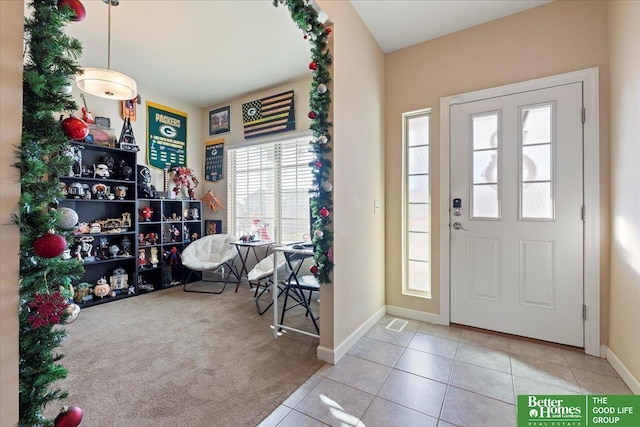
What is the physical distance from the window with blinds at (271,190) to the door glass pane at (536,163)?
2.40 metres

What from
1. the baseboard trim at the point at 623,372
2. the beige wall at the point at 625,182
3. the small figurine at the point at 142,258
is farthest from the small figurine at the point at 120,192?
the baseboard trim at the point at 623,372

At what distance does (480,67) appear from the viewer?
254 cm

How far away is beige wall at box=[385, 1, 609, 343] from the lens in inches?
83.3

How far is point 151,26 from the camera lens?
105 inches

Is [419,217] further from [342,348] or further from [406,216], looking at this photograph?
[342,348]

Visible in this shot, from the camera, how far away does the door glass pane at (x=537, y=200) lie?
7.49 feet

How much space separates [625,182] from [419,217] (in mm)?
1506

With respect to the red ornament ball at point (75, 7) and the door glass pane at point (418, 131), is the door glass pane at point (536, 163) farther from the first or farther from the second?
the red ornament ball at point (75, 7)

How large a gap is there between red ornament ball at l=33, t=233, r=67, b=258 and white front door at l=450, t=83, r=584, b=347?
2811 millimetres

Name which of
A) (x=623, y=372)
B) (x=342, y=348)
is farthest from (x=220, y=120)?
(x=623, y=372)

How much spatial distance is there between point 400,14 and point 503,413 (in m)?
3.11

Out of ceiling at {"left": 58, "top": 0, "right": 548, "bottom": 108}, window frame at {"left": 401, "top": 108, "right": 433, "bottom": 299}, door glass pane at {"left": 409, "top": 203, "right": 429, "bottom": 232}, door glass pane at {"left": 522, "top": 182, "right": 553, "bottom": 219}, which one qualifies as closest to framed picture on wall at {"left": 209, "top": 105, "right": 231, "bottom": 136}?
ceiling at {"left": 58, "top": 0, "right": 548, "bottom": 108}

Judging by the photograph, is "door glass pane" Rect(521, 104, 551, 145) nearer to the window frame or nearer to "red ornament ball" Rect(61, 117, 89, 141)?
the window frame

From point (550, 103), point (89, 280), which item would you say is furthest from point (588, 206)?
point (89, 280)
